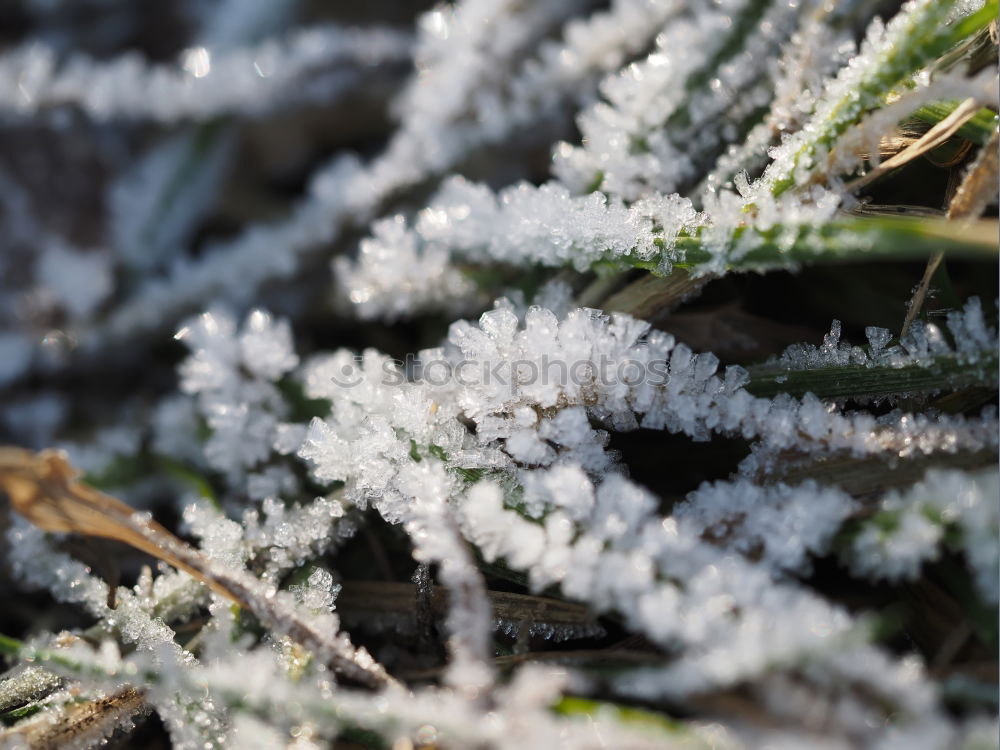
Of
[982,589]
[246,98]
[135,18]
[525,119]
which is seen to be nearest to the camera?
[982,589]

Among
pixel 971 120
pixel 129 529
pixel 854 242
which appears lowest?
Result: pixel 129 529

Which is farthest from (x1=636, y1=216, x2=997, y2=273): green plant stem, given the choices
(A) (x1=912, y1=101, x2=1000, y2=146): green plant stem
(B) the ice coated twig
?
→ (B) the ice coated twig

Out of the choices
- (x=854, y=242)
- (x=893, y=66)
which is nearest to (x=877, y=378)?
(x=854, y=242)

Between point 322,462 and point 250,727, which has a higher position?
point 322,462

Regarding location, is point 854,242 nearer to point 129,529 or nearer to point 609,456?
point 609,456

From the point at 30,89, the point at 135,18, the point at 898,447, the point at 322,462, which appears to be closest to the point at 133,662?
the point at 322,462

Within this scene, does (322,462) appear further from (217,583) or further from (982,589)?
(982,589)

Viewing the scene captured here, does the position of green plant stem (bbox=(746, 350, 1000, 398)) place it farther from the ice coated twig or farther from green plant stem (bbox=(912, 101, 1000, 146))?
the ice coated twig

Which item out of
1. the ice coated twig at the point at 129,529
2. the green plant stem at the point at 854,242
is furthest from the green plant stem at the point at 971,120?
the ice coated twig at the point at 129,529
